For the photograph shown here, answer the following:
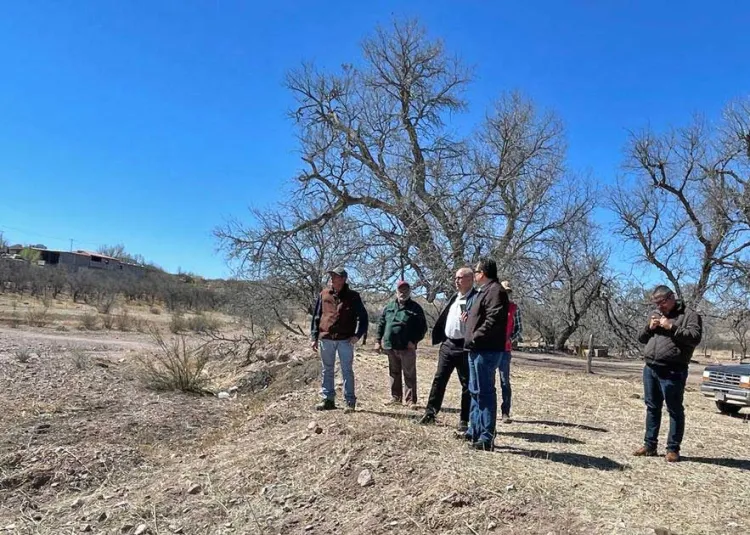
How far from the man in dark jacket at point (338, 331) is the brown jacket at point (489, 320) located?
1.95 m

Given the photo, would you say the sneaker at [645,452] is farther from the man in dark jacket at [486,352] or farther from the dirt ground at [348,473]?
the man in dark jacket at [486,352]

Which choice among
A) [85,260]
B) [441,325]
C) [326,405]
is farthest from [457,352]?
[85,260]

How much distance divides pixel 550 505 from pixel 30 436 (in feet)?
19.6

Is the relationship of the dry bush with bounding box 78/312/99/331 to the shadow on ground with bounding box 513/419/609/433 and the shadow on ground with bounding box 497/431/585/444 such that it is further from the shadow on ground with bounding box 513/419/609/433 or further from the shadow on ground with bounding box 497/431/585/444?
the shadow on ground with bounding box 497/431/585/444

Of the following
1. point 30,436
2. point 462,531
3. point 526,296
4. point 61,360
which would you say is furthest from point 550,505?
point 526,296

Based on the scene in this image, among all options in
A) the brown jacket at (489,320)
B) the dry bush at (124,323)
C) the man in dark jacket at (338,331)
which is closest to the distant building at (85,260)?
the dry bush at (124,323)

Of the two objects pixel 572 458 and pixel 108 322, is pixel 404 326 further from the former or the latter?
pixel 108 322

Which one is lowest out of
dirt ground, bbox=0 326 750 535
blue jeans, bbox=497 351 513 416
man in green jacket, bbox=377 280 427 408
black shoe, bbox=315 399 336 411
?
dirt ground, bbox=0 326 750 535

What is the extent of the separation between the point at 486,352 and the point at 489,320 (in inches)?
10.8

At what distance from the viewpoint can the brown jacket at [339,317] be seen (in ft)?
23.5

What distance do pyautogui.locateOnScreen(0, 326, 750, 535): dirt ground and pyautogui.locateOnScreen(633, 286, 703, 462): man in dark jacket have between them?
28 cm

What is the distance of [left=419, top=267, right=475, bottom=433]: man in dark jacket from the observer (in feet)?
20.1

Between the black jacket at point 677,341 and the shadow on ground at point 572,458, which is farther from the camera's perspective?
the black jacket at point 677,341

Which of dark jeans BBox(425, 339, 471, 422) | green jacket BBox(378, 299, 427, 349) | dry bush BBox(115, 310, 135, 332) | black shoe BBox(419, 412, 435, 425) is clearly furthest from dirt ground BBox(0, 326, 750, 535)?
dry bush BBox(115, 310, 135, 332)
